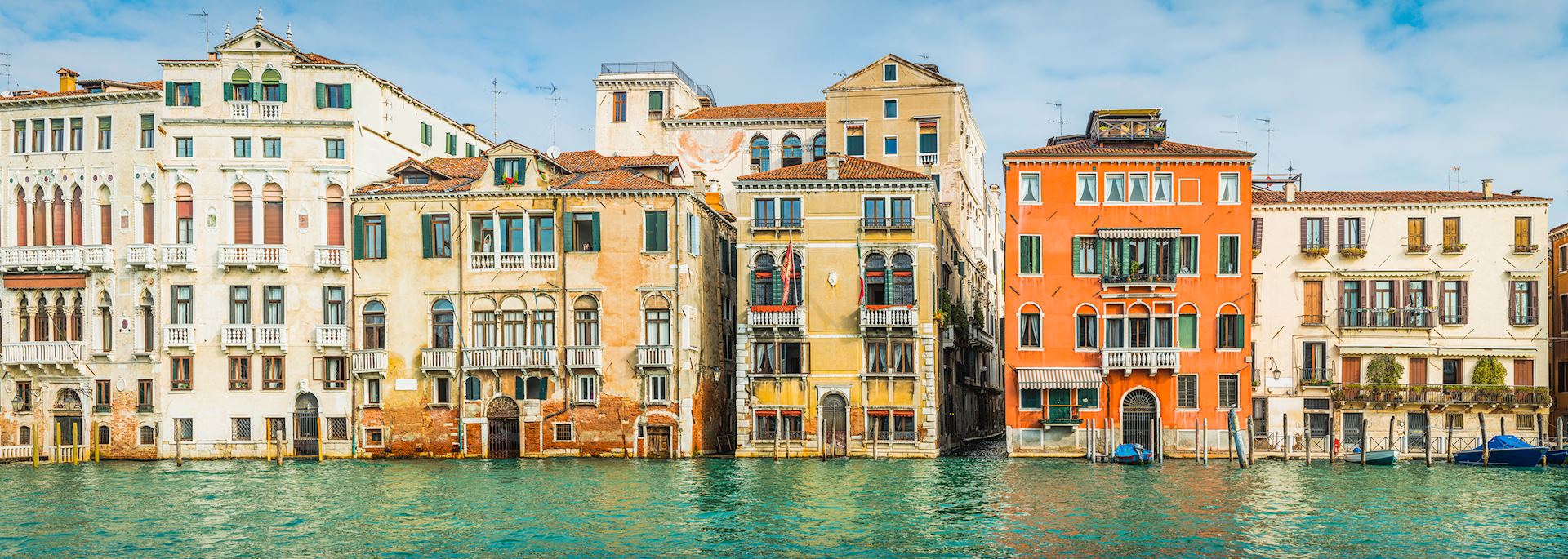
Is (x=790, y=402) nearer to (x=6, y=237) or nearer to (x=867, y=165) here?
(x=867, y=165)

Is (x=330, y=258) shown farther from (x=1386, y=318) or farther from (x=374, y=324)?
(x=1386, y=318)

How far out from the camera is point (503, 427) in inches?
1801

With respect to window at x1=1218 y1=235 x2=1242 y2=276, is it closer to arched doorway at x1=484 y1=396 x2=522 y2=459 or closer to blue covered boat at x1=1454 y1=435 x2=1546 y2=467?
blue covered boat at x1=1454 y1=435 x2=1546 y2=467

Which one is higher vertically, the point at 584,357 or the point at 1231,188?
the point at 1231,188

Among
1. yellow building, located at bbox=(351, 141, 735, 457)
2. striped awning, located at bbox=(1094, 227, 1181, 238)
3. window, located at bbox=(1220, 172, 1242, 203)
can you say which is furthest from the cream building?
yellow building, located at bbox=(351, 141, 735, 457)

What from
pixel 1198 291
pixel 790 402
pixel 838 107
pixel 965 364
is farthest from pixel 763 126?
pixel 1198 291

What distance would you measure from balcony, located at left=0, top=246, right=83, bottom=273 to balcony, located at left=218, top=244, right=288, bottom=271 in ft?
14.9

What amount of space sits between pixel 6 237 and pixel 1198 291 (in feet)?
121

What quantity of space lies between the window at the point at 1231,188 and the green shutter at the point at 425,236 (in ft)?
79.2

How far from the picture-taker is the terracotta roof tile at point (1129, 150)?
147 ft

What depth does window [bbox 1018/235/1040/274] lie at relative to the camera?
45344mm

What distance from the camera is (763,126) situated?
58531mm

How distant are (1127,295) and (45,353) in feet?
110

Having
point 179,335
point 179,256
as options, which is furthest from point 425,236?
point 179,335
